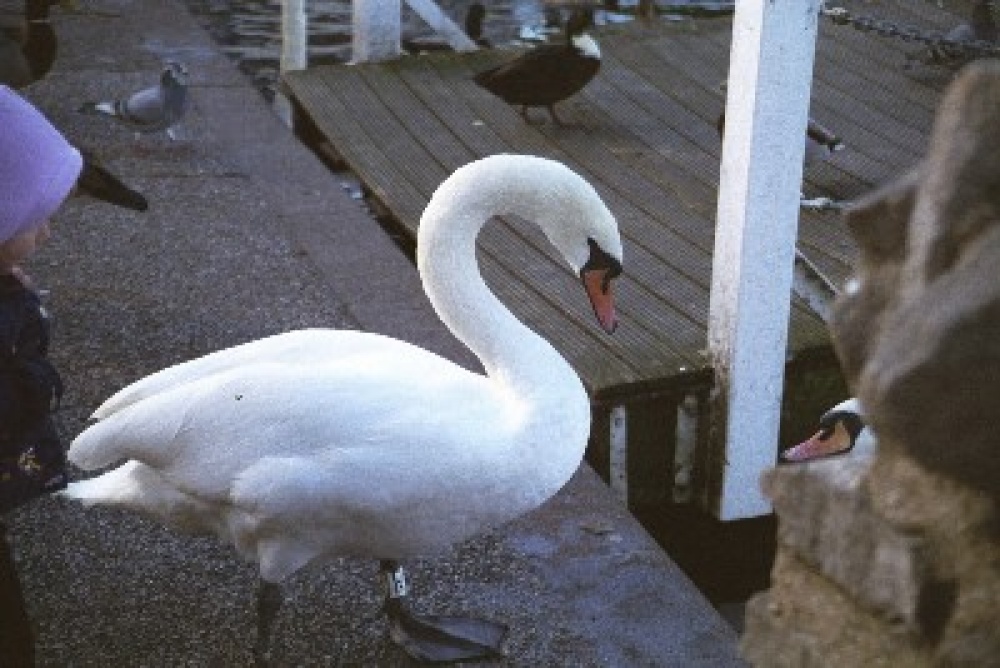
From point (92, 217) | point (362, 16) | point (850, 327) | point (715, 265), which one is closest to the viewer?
point (850, 327)

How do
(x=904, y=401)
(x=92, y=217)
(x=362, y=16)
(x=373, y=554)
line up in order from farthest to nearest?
(x=362, y=16) < (x=92, y=217) < (x=373, y=554) < (x=904, y=401)

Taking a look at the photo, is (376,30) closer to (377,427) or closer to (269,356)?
(269,356)

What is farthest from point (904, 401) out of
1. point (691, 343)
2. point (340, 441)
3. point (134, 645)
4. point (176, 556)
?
point (691, 343)

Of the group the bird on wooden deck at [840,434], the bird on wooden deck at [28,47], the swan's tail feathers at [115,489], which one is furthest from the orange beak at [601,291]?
the bird on wooden deck at [28,47]

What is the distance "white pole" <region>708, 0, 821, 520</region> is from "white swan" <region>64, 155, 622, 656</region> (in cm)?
108

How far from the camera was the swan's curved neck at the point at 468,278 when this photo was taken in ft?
10.9

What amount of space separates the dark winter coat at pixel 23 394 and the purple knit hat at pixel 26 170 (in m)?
0.15

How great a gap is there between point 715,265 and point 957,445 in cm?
332

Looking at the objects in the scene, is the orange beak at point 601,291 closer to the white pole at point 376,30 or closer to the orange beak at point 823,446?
the orange beak at point 823,446

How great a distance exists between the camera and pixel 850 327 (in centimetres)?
147

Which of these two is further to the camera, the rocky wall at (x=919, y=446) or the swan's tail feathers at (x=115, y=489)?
the swan's tail feathers at (x=115, y=489)

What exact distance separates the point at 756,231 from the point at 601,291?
111 centimetres

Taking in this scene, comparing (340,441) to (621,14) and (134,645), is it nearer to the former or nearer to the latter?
(134,645)

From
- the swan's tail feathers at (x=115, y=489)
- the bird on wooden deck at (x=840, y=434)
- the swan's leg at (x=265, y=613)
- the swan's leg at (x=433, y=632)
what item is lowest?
the bird on wooden deck at (x=840, y=434)
